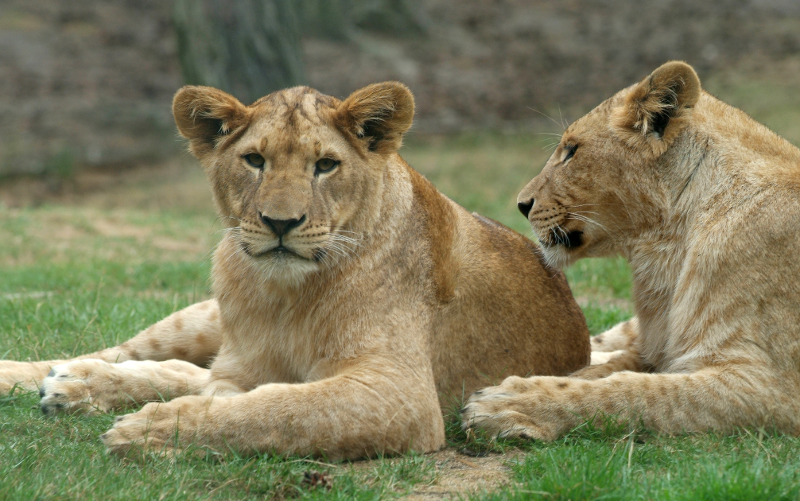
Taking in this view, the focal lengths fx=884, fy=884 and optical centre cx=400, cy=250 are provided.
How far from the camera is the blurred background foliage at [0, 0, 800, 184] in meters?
13.2

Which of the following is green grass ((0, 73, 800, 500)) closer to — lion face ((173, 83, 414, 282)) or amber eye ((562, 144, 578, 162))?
lion face ((173, 83, 414, 282))

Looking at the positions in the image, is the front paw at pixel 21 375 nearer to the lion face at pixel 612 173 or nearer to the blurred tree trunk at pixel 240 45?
the lion face at pixel 612 173

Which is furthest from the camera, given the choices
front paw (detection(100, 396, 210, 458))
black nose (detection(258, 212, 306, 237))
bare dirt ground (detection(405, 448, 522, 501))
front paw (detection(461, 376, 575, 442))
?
front paw (detection(461, 376, 575, 442))

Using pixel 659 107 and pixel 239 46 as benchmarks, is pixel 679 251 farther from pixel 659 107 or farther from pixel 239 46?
pixel 239 46

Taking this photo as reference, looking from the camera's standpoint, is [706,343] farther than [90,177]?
No

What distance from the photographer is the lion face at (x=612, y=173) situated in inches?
174

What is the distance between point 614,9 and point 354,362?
16780 millimetres

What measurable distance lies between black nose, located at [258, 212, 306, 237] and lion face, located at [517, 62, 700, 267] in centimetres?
154

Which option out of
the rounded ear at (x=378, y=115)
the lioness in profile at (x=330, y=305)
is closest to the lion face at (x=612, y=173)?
the lioness in profile at (x=330, y=305)

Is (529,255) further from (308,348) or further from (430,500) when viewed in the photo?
(430,500)

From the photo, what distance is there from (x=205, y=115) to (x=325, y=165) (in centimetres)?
65

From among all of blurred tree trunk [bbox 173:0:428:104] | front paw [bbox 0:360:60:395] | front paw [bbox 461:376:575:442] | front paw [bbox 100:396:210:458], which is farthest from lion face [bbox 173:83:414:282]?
blurred tree trunk [bbox 173:0:428:104]

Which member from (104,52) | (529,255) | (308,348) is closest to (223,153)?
(308,348)

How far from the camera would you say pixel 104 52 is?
17906 mm
